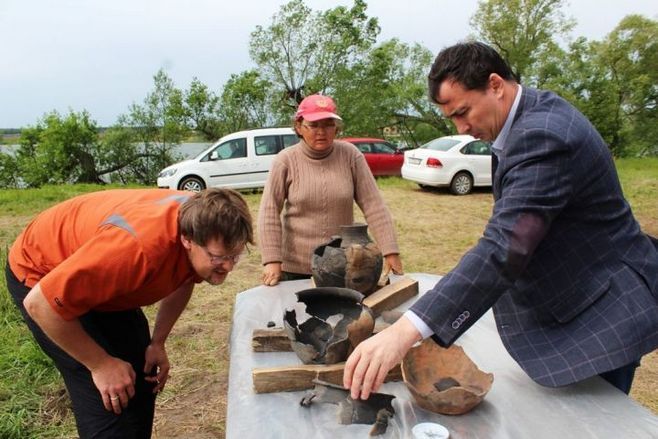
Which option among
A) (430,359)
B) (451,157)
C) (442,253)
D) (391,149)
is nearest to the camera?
(430,359)

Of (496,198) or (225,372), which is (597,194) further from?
(225,372)

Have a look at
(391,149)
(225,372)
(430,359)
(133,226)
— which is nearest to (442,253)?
(225,372)

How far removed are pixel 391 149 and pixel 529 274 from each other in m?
11.2

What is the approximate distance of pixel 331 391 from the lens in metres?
1.46

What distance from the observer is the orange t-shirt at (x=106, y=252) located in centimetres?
137

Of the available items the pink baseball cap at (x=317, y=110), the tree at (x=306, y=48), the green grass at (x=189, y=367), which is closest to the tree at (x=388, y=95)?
A: the tree at (x=306, y=48)

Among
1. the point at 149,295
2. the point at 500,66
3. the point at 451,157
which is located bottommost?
the point at 451,157

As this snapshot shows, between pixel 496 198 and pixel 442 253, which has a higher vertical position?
pixel 496 198

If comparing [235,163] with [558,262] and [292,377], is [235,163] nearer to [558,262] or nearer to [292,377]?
[292,377]

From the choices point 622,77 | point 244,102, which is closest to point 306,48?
point 244,102

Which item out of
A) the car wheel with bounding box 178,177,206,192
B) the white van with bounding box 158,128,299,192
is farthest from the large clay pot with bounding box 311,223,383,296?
the car wheel with bounding box 178,177,206,192

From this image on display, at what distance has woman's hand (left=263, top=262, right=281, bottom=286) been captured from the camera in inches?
99.0

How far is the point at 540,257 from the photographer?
1407 millimetres

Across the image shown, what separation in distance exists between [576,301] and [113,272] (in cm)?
127
